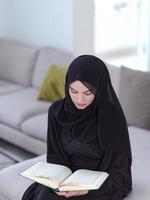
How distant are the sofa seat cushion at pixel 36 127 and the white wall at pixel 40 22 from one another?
110cm

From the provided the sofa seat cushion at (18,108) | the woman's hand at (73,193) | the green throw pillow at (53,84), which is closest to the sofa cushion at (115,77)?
the green throw pillow at (53,84)

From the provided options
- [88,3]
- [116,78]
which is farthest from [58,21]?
[116,78]

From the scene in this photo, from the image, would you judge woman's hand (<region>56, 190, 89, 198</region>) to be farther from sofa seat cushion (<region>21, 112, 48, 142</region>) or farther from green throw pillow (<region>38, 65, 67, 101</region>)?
green throw pillow (<region>38, 65, 67, 101</region>)

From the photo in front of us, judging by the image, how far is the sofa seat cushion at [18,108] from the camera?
356 centimetres

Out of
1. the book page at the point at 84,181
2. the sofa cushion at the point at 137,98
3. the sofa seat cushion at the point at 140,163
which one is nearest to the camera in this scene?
the book page at the point at 84,181

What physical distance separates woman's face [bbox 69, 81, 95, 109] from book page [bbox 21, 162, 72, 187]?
29 cm

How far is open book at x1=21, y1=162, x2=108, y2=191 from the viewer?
1.86m

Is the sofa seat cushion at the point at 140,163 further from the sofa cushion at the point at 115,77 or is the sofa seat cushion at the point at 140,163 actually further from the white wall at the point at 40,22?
the white wall at the point at 40,22

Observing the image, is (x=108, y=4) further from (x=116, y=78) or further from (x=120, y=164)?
(x=120, y=164)

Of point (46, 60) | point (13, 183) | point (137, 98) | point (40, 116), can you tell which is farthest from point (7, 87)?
point (13, 183)

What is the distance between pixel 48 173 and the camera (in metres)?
1.95

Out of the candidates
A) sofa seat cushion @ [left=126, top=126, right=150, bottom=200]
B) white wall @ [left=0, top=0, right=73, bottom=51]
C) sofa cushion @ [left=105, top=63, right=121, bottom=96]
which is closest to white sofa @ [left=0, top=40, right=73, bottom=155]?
white wall @ [left=0, top=0, right=73, bottom=51]

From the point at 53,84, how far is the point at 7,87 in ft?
2.29

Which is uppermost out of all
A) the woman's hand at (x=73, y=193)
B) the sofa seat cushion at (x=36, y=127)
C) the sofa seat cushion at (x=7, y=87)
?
the woman's hand at (x=73, y=193)
